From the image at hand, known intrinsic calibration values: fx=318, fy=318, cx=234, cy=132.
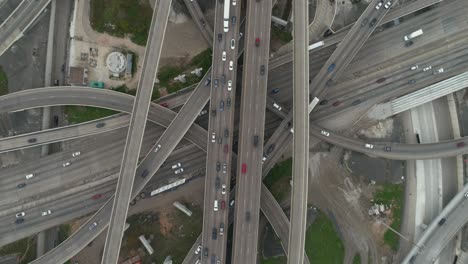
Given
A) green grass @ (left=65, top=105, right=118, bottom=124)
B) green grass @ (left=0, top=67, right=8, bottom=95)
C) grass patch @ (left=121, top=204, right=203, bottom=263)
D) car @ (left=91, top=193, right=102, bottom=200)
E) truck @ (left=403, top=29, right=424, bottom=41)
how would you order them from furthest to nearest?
1. green grass @ (left=0, top=67, right=8, bottom=95)
2. green grass @ (left=65, top=105, right=118, bottom=124)
3. grass patch @ (left=121, top=204, right=203, bottom=263)
4. car @ (left=91, top=193, right=102, bottom=200)
5. truck @ (left=403, top=29, right=424, bottom=41)

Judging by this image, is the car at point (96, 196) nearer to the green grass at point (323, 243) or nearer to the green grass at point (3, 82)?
the green grass at point (3, 82)

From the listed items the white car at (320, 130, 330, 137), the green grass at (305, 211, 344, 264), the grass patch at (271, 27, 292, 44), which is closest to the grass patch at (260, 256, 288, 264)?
the green grass at (305, 211, 344, 264)

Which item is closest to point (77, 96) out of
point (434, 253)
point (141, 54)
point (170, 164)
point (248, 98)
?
point (141, 54)

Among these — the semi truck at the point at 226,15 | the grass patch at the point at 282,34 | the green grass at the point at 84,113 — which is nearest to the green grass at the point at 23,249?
the green grass at the point at 84,113

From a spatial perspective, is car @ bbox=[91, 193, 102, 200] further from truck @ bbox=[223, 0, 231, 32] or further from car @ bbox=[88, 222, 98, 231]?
truck @ bbox=[223, 0, 231, 32]

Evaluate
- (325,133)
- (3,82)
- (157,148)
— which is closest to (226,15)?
(157,148)

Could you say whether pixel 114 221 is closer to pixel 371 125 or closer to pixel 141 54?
pixel 141 54
